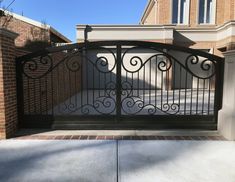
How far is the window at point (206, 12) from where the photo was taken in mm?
14547

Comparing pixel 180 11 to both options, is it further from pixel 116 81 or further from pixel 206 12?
pixel 116 81

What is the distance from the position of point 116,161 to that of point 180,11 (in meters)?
13.2

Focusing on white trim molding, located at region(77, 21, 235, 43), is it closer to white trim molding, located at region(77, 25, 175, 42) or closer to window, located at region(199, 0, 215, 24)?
white trim molding, located at region(77, 25, 175, 42)

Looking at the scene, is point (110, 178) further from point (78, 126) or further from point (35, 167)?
point (78, 126)

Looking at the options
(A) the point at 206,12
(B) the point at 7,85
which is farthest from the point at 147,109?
(A) the point at 206,12

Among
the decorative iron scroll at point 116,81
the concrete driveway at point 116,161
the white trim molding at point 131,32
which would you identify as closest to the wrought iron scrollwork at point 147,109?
the decorative iron scroll at point 116,81

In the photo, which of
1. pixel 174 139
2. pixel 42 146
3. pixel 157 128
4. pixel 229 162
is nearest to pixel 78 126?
pixel 42 146

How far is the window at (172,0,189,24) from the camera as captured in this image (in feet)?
47.5

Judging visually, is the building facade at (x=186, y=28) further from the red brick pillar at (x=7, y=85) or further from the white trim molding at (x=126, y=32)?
the red brick pillar at (x=7, y=85)

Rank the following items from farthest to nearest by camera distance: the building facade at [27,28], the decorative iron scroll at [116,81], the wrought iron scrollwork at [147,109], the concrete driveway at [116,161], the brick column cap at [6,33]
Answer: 1. the building facade at [27,28]
2. the wrought iron scrollwork at [147,109]
3. the decorative iron scroll at [116,81]
4. the brick column cap at [6,33]
5. the concrete driveway at [116,161]

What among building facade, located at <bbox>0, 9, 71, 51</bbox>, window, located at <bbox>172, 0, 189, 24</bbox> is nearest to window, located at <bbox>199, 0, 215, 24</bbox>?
window, located at <bbox>172, 0, 189, 24</bbox>

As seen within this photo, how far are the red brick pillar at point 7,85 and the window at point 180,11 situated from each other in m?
12.0

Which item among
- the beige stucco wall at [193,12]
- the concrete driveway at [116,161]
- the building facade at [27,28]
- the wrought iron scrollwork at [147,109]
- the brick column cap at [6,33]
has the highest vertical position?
the beige stucco wall at [193,12]

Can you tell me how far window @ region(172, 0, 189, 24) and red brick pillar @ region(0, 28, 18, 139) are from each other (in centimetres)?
1205
